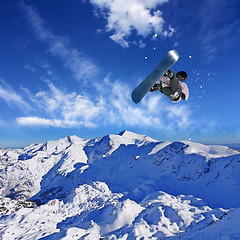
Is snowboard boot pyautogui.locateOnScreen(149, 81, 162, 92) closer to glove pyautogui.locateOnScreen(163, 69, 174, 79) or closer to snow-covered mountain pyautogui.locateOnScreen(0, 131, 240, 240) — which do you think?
glove pyautogui.locateOnScreen(163, 69, 174, 79)

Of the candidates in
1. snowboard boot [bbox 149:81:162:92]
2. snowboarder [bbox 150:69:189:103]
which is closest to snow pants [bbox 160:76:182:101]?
snowboarder [bbox 150:69:189:103]

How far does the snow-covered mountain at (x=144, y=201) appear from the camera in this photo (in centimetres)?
3241

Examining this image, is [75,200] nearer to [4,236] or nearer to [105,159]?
[4,236]

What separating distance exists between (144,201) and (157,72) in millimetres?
67799

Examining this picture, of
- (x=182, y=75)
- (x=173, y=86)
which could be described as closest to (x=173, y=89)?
(x=173, y=86)

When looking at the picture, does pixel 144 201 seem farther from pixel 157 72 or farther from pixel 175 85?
pixel 157 72

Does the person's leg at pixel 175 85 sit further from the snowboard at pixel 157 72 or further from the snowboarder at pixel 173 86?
the snowboard at pixel 157 72

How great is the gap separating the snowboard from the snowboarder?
1133mm

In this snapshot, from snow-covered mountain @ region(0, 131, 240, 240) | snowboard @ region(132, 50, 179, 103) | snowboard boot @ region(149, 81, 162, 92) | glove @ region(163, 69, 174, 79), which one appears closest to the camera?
snowboard @ region(132, 50, 179, 103)

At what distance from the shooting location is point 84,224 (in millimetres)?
44344

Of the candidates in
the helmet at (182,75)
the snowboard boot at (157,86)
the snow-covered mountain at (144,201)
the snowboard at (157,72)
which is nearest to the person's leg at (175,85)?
the helmet at (182,75)

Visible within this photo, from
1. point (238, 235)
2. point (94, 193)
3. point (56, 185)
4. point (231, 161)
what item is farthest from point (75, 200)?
point (56, 185)

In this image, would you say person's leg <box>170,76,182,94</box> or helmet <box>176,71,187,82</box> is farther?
helmet <box>176,71,187,82</box>

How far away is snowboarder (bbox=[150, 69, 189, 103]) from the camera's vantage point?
750 centimetres
